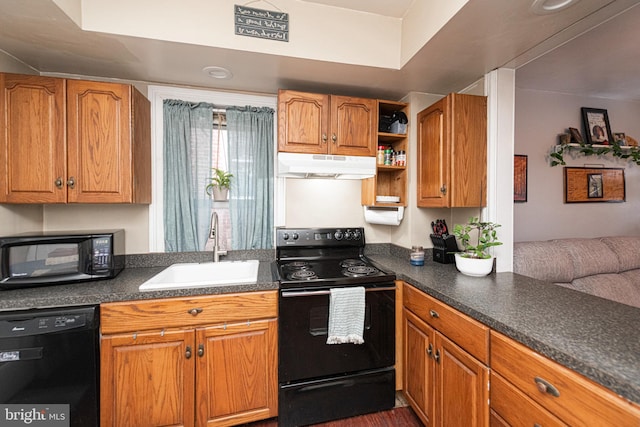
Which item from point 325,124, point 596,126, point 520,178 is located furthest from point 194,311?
point 596,126

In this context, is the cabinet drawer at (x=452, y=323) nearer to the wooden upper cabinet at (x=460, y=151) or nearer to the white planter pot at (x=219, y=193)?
the wooden upper cabinet at (x=460, y=151)

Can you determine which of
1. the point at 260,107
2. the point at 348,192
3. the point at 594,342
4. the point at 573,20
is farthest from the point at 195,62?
the point at 594,342

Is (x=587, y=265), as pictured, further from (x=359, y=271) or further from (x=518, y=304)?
(x=359, y=271)

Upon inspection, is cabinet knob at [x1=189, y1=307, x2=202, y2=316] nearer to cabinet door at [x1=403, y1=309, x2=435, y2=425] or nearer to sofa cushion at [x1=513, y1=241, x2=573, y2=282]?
cabinet door at [x1=403, y1=309, x2=435, y2=425]

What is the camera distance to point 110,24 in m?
1.37

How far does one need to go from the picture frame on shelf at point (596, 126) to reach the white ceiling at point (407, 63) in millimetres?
373

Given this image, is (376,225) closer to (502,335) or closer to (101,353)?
(502,335)

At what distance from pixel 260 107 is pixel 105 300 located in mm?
1656

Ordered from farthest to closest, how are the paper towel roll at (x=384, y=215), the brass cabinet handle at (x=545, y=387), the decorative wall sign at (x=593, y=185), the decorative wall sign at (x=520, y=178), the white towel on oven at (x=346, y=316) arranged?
the decorative wall sign at (x=593, y=185), the decorative wall sign at (x=520, y=178), the paper towel roll at (x=384, y=215), the white towel on oven at (x=346, y=316), the brass cabinet handle at (x=545, y=387)

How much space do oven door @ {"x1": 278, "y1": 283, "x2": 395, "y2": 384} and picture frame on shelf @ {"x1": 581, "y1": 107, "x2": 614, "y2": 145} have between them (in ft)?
9.07

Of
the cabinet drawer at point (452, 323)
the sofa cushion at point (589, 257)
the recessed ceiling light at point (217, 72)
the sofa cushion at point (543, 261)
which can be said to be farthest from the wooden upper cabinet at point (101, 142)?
the sofa cushion at point (589, 257)

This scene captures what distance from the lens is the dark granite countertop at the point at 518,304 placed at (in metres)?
0.77

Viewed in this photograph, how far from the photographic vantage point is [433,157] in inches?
74.7

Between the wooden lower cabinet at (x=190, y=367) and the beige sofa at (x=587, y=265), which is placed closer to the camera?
the wooden lower cabinet at (x=190, y=367)
